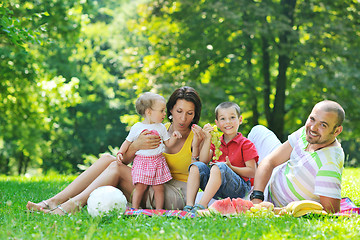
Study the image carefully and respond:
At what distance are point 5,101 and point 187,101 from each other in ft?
27.7

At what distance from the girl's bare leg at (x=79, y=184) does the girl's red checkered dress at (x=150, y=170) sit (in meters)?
0.35

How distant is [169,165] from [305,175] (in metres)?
1.38

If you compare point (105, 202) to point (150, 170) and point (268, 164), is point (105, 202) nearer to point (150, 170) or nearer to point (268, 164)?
point (150, 170)

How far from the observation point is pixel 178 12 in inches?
455

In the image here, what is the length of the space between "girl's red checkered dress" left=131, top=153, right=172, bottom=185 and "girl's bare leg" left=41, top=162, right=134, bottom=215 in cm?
14

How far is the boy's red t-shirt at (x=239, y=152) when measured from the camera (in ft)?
13.2

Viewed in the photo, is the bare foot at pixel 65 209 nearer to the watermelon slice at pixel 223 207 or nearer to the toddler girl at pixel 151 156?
the toddler girl at pixel 151 156

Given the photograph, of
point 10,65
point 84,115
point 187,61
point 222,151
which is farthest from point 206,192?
point 84,115

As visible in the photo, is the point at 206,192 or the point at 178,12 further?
the point at 178,12

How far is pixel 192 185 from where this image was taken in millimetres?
3797

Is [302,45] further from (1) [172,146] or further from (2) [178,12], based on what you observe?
(1) [172,146]

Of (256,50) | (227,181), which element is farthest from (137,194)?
(256,50)

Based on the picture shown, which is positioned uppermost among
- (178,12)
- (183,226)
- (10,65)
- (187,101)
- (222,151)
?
(178,12)

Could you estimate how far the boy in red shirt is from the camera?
3.71 metres
